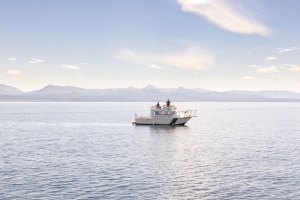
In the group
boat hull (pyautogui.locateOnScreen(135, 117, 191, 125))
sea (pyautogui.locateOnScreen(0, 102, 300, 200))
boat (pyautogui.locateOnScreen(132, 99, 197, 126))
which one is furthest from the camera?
boat hull (pyautogui.locateOnScreen(135, 117, 191, 125))

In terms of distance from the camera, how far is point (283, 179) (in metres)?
44.5

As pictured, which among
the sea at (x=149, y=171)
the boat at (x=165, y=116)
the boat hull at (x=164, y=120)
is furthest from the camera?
the boat hull at (x=164, y=120)

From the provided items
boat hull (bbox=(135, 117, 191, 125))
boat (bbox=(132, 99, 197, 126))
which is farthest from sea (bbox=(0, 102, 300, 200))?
boat hull (bbox=(135, 117, 191, 125))

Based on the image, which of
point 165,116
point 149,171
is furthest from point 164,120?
point 149,171

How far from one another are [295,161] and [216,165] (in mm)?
14327

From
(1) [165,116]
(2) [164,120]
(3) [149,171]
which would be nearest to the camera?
(3) [149,171]

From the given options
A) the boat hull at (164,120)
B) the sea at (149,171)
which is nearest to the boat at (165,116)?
the boat hull at (164,120)

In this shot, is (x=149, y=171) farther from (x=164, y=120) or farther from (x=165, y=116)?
(x=164, y=120)

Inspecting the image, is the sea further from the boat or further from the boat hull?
the boat hull

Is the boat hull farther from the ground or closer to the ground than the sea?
farther from the ground

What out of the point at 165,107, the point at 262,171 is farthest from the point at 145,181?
the point at 165,107

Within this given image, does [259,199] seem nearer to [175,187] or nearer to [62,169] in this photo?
→ [175,187]

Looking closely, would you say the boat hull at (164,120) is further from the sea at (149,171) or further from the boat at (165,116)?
the sea at (149,171)

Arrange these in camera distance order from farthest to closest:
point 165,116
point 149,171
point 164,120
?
1. point 164,120
2. point 165,116
3. point 149,171
